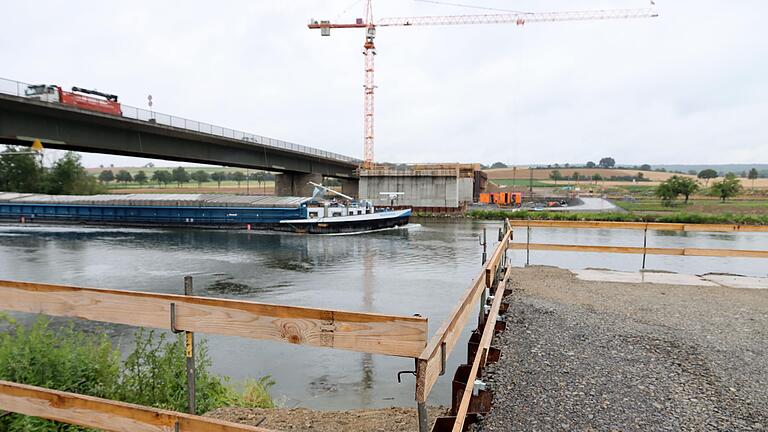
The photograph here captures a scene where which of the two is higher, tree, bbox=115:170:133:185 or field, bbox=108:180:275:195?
tree, bbox=115:170:133:185

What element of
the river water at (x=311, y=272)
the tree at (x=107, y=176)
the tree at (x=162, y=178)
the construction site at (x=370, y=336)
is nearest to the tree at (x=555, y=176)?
the tree at (x=162, y=178)

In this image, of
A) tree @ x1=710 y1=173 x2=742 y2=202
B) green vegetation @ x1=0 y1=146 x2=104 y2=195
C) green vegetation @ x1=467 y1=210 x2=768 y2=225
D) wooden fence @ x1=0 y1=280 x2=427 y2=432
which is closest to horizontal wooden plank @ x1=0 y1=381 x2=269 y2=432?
wooden fence @ x1=0 y1=280 x2=427 y2=432

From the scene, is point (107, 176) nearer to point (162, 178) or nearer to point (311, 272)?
point (162, 178)

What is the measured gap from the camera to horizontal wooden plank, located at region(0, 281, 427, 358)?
309 centimetres

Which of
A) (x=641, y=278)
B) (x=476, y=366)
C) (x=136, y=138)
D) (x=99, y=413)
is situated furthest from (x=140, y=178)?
(x=476, y=366)

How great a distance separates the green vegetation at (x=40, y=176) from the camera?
77750 mm

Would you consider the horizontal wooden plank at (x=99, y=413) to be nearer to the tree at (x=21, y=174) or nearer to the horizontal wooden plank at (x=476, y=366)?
the horizontal wooden plank at (x=476, y=366)

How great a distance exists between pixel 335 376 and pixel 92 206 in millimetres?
53812

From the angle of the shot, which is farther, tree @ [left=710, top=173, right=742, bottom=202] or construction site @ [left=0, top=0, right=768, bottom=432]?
tree @ [left=710, top=173, right=742, bottom=202]

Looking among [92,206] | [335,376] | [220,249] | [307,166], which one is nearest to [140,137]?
[220,249]

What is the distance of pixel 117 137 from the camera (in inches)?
1304

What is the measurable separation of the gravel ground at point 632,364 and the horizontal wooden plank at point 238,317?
207 centimetres

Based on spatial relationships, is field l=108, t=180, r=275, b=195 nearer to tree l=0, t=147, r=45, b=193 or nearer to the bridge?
tree l=0, t=147, r=45, b=193

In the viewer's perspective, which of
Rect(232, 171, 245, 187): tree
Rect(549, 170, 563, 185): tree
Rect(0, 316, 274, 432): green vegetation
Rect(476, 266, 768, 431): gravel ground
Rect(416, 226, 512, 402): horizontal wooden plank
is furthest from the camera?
Rect(549, 170, 563, 185): tree
